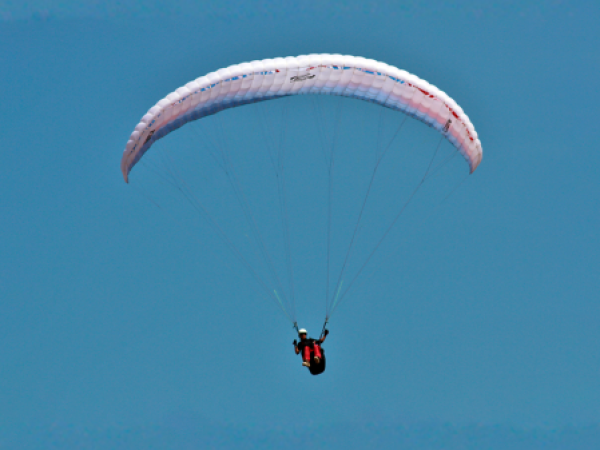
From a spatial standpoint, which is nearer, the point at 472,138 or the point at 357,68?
the point at 357,68

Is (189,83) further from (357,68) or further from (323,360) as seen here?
(323,360)

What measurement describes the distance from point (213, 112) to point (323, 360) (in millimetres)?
7469

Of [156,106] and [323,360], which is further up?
[156,106]

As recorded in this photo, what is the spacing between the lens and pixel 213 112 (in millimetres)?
30734

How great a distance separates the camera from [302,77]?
30422 millimetres

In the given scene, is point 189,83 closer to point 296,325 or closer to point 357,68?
point 357,68

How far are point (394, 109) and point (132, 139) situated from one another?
7.39 m

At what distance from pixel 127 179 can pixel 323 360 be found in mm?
7589

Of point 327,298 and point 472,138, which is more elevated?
point 472,138

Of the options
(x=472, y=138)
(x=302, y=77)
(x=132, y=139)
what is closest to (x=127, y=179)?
(x=132, y=139)

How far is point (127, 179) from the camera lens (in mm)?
31750

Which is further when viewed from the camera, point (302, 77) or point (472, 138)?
point (472, 138)

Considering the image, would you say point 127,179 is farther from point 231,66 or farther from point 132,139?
point 231,66

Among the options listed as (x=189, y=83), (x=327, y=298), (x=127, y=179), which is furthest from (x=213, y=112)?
(x=327, y=298)
